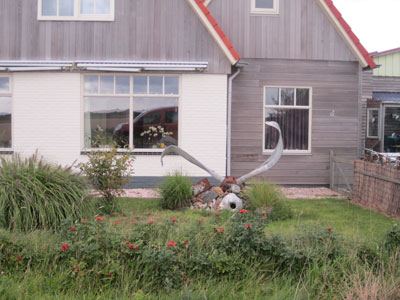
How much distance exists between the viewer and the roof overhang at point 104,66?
10828mm

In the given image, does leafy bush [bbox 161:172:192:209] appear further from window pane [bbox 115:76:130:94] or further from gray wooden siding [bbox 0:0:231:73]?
gray wooden siding [bbox 0:0:231:73]

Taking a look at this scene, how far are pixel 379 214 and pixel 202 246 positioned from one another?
181 inches

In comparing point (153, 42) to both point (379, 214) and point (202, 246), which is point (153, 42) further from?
point (202, 246)

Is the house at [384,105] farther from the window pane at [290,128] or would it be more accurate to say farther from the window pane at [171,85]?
the window pane at [171,85]

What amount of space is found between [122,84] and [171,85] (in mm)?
1203

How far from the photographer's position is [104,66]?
35.4 ft

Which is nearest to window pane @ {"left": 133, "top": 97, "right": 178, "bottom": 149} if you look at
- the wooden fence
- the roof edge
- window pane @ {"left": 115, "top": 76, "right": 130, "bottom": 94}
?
window pane @ {"left": 115, "top": 76, "right": 130, "bottom": 94}

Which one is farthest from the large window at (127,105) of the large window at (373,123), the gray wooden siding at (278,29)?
the large window at (373,123)

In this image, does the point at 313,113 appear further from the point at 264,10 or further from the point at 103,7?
the point at 103,7

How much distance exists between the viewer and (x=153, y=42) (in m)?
11.2

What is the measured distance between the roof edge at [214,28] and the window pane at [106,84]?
2616 mm

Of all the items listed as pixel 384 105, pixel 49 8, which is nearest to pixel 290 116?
pixel 49 8

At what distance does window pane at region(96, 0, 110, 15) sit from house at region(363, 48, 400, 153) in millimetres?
10531

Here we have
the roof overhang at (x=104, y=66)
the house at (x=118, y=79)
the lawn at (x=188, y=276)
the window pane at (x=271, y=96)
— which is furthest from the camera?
the window pane at (x=271, y=96)
